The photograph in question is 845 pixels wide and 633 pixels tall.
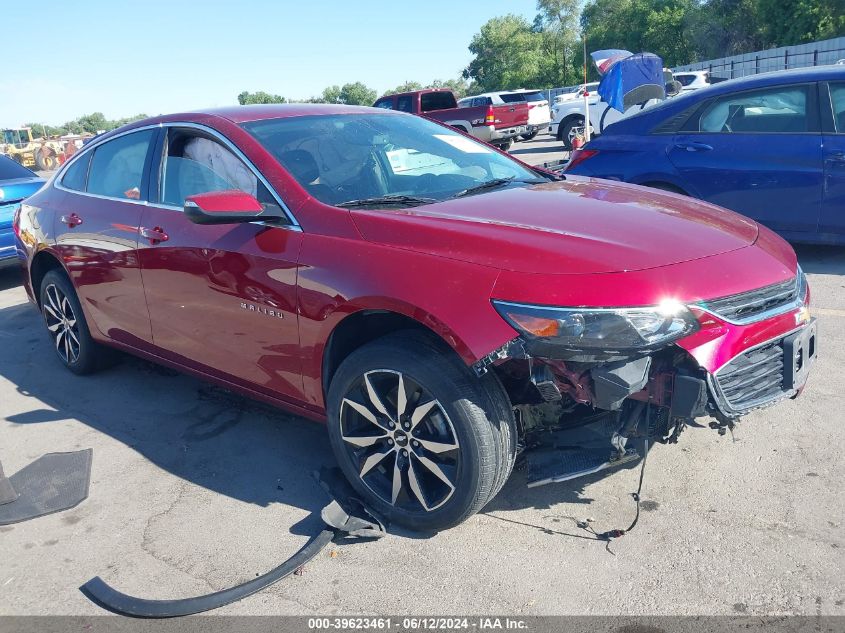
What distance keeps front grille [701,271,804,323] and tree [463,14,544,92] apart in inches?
3066

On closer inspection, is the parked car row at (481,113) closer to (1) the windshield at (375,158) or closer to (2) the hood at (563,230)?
(1) the windshield at (375,158)

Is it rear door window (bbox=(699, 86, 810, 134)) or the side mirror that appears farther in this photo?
rear door window (bbox=(699, 86, 810, 134))

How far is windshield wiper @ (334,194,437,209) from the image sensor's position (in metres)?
3.37

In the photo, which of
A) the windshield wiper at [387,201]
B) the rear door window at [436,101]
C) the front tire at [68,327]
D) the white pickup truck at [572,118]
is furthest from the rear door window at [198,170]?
the rear door window at [436,101]

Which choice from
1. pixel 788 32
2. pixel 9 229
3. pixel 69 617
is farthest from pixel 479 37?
pixel 69 617

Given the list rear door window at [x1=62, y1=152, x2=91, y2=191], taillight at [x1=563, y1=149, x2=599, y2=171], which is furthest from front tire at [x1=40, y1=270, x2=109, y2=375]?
taillight at [x1=563, y1=149, x2=599, y2=171]

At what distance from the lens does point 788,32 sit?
44.0 metres

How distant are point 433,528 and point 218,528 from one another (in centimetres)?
96

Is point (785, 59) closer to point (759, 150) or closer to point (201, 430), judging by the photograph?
point (759, 150)

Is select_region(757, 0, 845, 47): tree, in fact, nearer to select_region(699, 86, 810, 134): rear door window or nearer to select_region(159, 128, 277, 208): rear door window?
select_region(699, 86, 810, 134): rear door window

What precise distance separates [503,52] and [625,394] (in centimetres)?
8766

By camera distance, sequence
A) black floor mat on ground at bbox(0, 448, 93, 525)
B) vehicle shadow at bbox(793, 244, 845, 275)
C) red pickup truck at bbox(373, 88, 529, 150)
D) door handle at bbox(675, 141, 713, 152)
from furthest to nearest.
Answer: red pickup truck at bbox(373, 88, 529, 150) → door handle at bbox(675, 141, 713, 152) → vehicle shadow at bbox(793, 244, 845, 275) → black floor mat on ground at bbox(0, 448, 93, 525)

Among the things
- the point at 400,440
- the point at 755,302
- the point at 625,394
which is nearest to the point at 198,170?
the point at 400,440

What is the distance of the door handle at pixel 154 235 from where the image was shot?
3941mm
